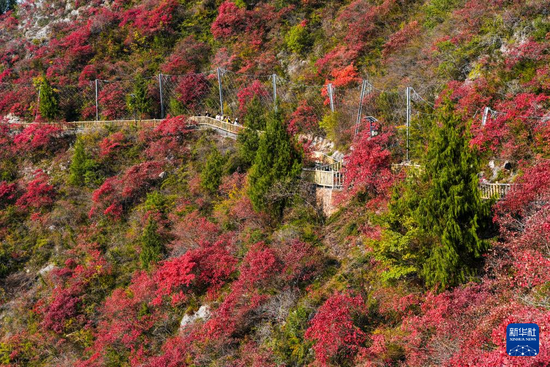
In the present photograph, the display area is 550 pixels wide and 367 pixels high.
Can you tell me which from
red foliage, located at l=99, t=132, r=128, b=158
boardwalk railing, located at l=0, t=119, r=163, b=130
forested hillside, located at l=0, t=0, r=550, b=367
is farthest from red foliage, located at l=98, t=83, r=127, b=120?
red foliage, located at l=99, t=132, r=128, b=158

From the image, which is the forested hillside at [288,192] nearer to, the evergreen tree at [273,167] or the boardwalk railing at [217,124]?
the evergreen tree at [273,167]

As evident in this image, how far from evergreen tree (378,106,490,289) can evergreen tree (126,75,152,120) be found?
2489cm

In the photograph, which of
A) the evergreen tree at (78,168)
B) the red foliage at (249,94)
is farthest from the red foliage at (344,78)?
the evergreen tree at (78,168)

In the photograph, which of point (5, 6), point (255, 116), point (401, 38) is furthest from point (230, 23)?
point (5, 6)

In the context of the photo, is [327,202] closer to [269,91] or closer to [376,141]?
[376,141]

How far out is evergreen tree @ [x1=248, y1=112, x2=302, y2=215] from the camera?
802 inches

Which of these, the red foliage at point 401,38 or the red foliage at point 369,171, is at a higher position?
the red foliage at point 401,38

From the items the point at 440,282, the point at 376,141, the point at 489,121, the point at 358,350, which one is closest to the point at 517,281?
the point at 440,282

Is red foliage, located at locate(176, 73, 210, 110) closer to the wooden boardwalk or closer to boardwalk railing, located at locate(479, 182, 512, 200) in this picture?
the wooden boardwalk

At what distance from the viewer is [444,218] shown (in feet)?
43.5

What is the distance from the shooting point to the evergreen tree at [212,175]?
25.0 meters

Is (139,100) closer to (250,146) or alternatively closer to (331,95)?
(250,146)

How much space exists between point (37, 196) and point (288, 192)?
1821 centimetres

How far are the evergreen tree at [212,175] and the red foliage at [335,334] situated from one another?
1257cm
